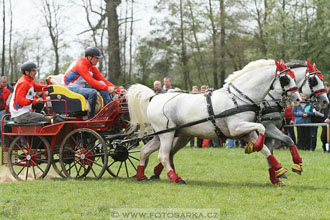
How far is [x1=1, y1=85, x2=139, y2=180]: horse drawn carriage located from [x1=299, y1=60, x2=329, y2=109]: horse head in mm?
3232

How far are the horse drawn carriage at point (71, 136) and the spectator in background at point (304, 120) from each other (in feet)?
22.8

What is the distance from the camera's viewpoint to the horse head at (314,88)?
739cm

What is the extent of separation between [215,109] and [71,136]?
9.18 feet

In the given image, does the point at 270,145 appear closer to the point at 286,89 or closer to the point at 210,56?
the point at 286,89

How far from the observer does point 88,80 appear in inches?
319

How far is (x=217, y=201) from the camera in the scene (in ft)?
19.6

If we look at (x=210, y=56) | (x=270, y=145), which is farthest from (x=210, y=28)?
(x=270, y=145)

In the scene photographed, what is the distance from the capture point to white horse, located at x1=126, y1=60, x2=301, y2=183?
7.11 metres

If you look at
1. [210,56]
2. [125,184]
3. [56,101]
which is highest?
[210,56]

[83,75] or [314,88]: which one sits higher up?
[83,75]

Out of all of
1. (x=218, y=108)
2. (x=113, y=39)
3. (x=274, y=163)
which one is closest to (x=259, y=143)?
(x=274, y=163)

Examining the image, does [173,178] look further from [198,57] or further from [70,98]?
[198,57]

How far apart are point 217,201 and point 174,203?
22.9 inches

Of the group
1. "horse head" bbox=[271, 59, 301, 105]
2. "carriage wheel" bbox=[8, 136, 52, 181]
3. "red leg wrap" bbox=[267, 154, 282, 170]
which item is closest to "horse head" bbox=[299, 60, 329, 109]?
"horse head" bbox=[271, 59, 301, 105]
